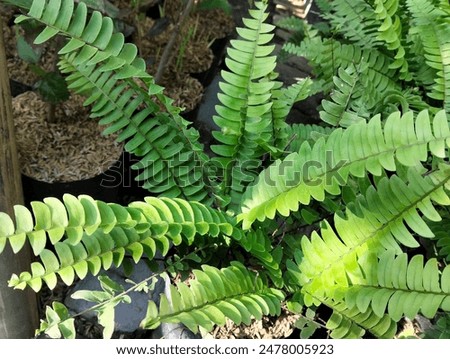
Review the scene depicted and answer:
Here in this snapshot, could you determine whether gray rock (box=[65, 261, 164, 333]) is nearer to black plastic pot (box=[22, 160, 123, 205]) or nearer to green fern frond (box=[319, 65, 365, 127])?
black plastic pot (box=[22, 160, 123, 205])

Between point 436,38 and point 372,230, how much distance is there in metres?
0.74

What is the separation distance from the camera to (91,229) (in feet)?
3.28

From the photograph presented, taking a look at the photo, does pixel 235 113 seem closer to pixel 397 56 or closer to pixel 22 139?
pixel 397 56

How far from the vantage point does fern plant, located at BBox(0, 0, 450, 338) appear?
41.3 inches

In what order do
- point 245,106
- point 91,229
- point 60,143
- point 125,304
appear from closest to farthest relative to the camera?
point 91,229 → point 245,106 → point 125,304 → point 60,143

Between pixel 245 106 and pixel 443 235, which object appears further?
pixel 443 235

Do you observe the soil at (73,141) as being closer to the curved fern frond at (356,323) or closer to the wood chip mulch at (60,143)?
the wood chip mulch at (60,143)

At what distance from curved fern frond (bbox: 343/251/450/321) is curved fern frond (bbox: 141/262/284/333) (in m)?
0.20

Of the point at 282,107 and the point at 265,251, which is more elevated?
the point at 282,107

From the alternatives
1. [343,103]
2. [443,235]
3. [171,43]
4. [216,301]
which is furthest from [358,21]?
[216,301]

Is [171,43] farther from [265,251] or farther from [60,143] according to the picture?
[265,251]

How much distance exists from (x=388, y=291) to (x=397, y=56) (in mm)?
821

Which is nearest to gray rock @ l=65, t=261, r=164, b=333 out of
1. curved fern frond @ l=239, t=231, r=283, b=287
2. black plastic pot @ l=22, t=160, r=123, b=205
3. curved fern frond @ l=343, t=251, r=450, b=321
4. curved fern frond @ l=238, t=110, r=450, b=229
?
black plastic pot @ l=22, t=160, r=123, b=205

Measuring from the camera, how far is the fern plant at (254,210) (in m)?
1.05
